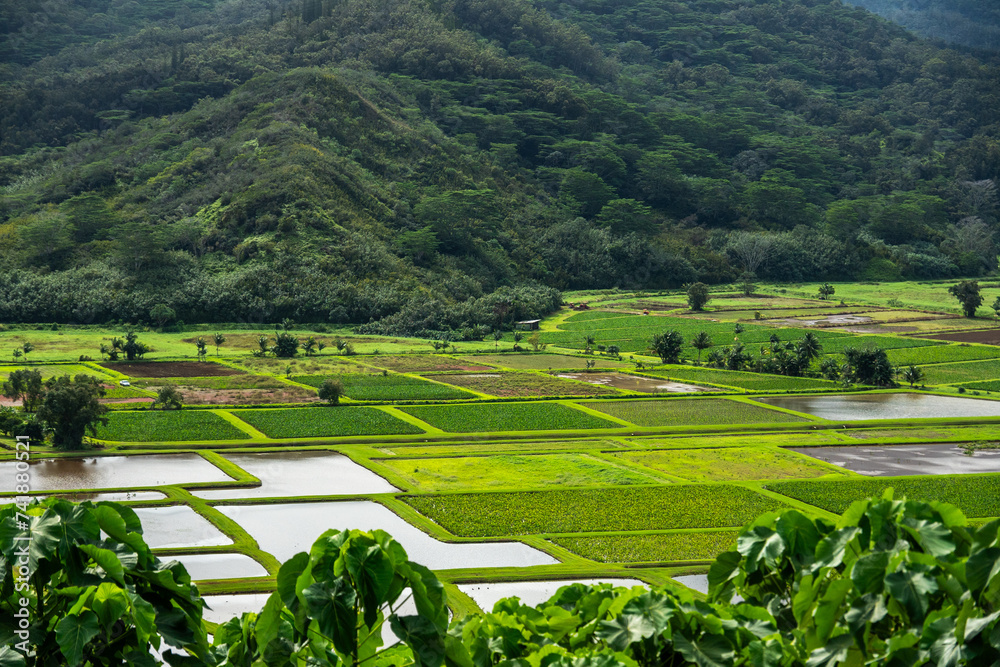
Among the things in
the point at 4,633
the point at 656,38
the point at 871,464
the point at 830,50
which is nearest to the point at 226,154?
the point at 871,464

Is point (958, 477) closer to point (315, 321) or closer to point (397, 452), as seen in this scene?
point (397, 452)

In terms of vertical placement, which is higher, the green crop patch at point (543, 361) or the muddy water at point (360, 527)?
the green crop patch at point (543, 361)

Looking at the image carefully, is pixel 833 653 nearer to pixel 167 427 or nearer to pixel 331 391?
pixel 167 427

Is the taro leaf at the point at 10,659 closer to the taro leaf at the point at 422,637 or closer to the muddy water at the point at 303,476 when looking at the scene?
the taro leaf at the point at 422,637

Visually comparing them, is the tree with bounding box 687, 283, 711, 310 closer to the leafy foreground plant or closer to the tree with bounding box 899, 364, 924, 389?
the tree with bounding box 899, 364, 924, 389

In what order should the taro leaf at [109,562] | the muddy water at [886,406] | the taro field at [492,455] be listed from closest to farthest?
the taro leaf at [109,562] < the taro field at [492,455] < the muddy water at [886,406]

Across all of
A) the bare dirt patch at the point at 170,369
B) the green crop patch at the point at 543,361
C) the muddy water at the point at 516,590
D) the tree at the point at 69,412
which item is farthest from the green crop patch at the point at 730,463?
the bare dirt patch at the point at 170,369

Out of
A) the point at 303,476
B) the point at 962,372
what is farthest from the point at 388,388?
the point at 962,372
